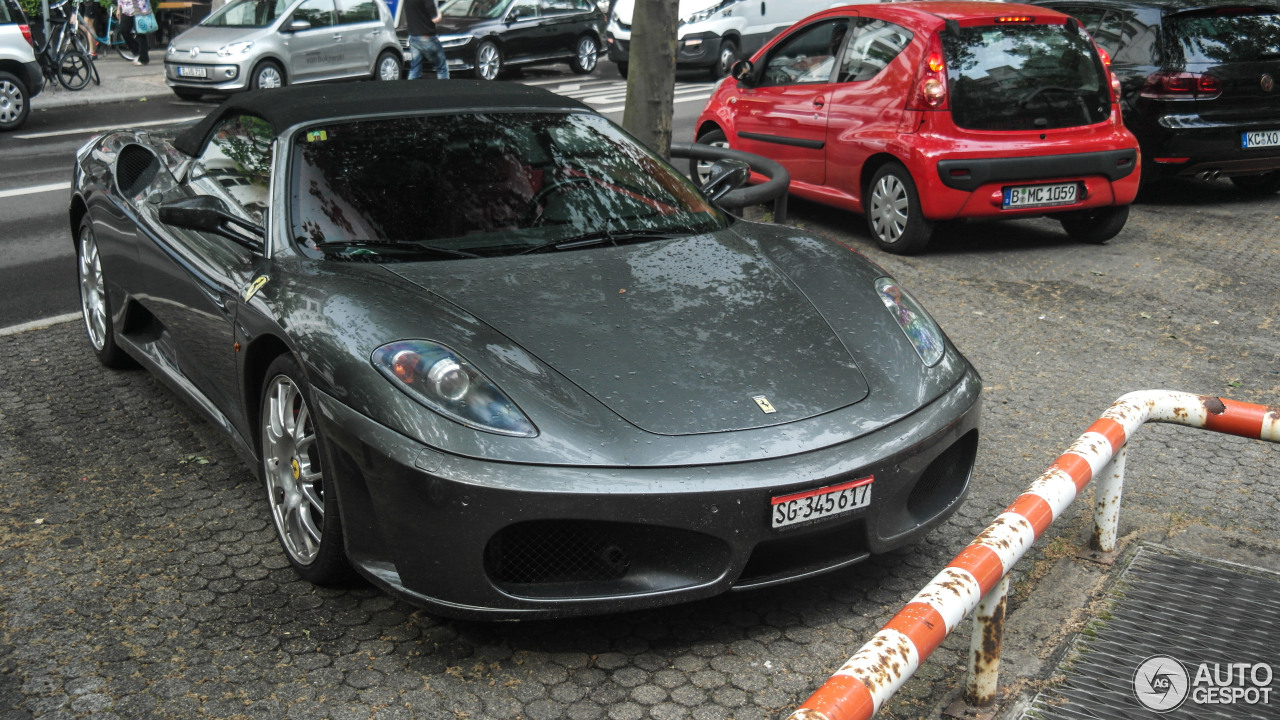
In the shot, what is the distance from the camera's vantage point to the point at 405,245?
4074 mm

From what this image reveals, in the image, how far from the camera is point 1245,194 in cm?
1061

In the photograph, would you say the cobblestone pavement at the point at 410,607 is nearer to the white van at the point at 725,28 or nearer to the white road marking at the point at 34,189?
the white road marking at the point at 34,189

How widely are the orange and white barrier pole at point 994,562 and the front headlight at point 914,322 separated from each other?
1.87 ft

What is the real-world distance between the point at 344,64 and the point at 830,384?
17015mm

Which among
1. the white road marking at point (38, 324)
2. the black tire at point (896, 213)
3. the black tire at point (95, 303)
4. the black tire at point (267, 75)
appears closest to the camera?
the black tire at point (95, 303)

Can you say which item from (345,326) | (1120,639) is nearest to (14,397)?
(345,326)

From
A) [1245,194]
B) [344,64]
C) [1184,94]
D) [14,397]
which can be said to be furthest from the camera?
[344,64]

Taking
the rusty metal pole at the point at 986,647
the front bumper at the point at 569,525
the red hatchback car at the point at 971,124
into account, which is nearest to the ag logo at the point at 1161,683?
the rusty metal pole at the point at 986,647

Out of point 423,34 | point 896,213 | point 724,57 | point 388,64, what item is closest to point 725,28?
point 724,57

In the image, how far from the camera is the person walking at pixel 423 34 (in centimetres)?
1636

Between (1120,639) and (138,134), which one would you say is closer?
(1120,639)

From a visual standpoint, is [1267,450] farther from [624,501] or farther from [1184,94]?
[1184,94]

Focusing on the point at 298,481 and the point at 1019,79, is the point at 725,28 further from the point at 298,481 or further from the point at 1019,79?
the point at 298,481

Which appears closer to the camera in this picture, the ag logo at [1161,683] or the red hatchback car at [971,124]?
the ag logo at [1161,683]
